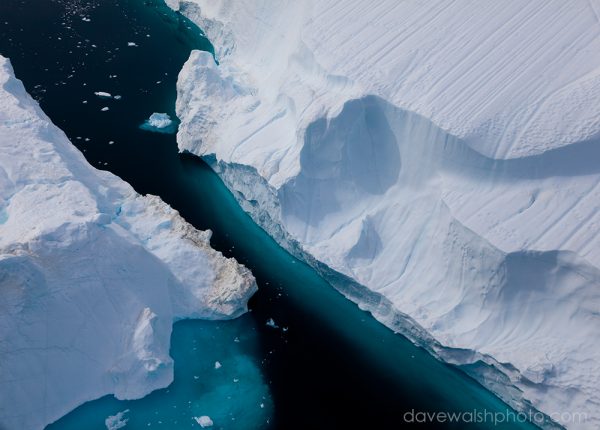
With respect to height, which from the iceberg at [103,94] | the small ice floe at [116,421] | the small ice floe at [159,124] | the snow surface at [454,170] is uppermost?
the snow surface at [454,170]

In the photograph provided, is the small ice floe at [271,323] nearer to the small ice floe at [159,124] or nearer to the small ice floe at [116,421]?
the small ice floe at [116,421]

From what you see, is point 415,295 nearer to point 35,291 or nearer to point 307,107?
point 307,107

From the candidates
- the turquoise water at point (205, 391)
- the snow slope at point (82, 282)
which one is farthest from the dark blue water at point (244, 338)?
the snow slope at point (82, 282)

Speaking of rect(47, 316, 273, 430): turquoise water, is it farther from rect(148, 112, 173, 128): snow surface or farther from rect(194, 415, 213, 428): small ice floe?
rect(148, 112, 173, 128): snow surface


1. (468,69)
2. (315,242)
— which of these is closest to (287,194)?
(315,242)

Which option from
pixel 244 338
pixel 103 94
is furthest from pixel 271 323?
pixel 103 94

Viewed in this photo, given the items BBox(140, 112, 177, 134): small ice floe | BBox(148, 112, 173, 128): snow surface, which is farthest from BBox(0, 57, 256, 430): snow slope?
BBox(148, 112, 173, 128): snow surface

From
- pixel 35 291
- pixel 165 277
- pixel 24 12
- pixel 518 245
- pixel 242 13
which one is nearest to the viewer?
pixel 35 291
